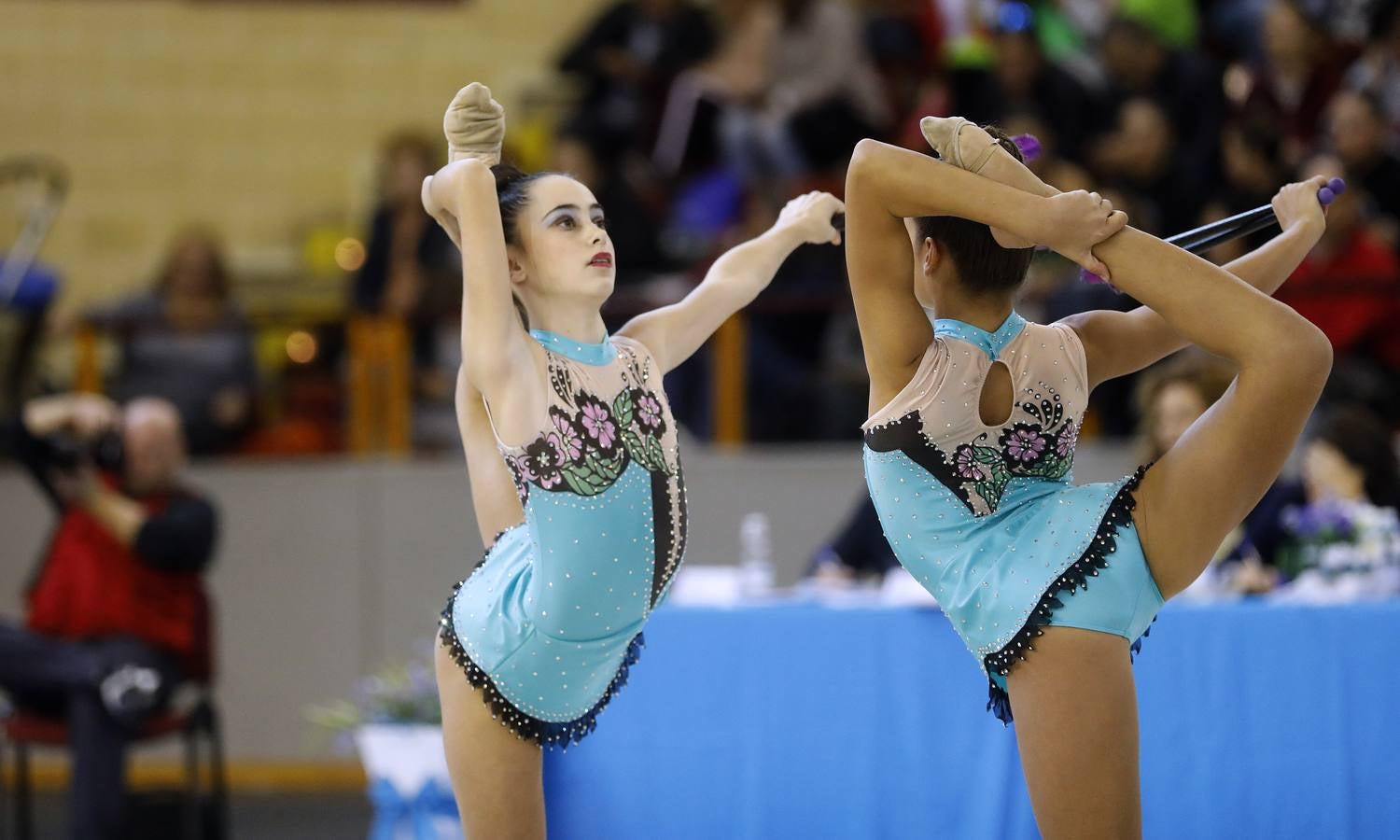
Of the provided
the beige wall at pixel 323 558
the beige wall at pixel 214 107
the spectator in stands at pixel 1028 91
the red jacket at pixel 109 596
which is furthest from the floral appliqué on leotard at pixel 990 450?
the beige wall at pixel 214 107

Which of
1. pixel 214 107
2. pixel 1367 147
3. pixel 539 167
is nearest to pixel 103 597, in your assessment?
pixel 539 167

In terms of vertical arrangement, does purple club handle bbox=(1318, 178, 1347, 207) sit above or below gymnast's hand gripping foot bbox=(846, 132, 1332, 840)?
above

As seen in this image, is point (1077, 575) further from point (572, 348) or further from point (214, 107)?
point (214, 107)

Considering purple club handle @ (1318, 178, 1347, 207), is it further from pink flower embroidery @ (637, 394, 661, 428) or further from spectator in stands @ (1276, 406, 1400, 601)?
spectator in stands @ (1276, 406, 1400, 601)

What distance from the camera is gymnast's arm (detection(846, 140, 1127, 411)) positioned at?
2406mm

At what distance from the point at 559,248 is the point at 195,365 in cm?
388

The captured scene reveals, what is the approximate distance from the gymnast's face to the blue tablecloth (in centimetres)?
129

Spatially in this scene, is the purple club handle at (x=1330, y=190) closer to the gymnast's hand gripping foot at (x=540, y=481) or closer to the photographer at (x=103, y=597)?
the gymnast's hand gripping foot at (x=540, y=481)

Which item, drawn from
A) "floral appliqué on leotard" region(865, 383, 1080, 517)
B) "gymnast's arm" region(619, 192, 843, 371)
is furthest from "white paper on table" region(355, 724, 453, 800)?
"floral appliqué on leotard" region(865, 383, 1080, 517)

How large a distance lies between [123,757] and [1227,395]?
359cm

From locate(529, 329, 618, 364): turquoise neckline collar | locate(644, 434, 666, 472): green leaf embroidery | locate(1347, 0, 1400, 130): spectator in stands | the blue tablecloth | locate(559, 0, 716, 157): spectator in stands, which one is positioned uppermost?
locate(559, 0, 716, 157): spectator in stands

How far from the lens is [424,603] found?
6.35 meters

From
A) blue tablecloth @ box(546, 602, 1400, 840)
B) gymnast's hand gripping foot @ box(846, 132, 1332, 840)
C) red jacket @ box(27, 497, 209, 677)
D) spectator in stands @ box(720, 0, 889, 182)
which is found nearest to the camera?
gymnast's hand gripping foot @ box(846, 132, 1332, 840)

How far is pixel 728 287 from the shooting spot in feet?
9.92
